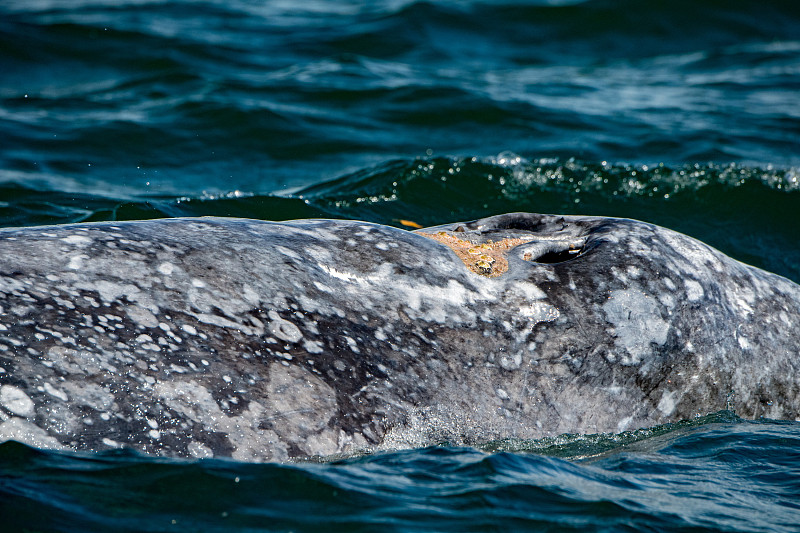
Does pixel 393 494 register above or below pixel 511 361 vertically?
below

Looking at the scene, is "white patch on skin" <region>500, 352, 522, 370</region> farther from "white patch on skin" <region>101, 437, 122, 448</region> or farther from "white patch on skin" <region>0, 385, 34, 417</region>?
"white patch on skin" <region>0, 385, 34, 417</region>

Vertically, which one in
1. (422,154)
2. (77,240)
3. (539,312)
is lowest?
(539,312)

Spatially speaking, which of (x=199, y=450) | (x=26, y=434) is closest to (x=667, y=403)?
(x=199, y=450)

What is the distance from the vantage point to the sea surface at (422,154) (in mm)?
3469

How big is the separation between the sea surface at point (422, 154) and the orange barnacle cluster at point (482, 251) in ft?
3.37

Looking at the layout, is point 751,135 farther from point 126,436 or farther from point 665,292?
point 126,436

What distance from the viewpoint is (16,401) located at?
3.48 meters

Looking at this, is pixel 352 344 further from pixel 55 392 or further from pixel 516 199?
pixel 516 199

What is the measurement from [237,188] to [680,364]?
5884mm

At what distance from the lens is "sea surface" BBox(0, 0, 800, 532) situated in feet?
11.4

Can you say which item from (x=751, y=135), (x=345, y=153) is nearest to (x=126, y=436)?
(x=345, y=153)

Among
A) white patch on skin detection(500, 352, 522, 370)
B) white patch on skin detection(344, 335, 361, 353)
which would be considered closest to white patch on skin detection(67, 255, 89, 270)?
white patch on skin detection(344, 335, 361, 353)

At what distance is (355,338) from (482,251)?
3.73 feet

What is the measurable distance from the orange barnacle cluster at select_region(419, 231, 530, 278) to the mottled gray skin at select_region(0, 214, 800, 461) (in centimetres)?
8
